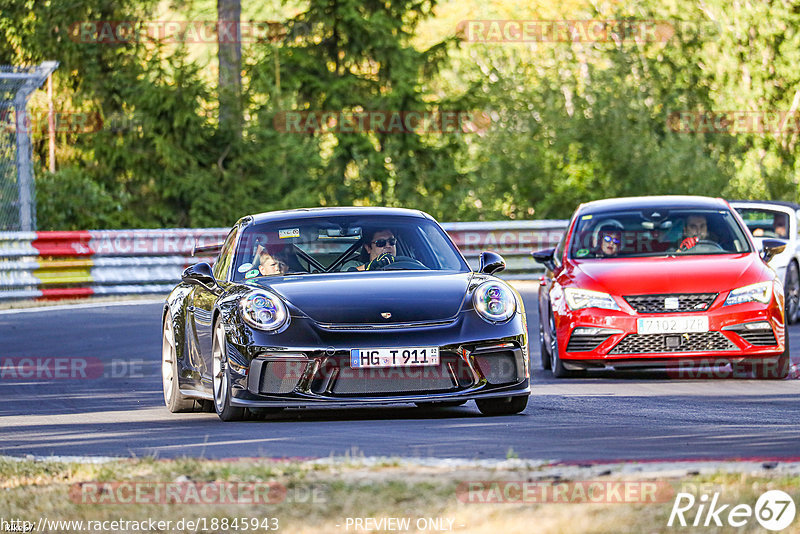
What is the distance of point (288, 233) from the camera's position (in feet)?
35.5

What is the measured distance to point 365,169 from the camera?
37031 mm

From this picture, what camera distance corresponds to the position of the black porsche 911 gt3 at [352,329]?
9383mm

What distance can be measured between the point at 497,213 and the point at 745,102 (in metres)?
14.8

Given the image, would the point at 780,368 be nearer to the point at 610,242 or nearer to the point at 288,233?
the point at 610,242

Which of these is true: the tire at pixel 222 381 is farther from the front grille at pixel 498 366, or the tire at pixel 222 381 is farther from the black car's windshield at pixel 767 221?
the black car's windshield at pixel 767 221

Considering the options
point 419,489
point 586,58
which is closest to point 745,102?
point 586,58

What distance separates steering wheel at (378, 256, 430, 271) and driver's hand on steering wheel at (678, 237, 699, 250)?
377 centimetres

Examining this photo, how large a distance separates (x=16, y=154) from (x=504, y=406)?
548 inches

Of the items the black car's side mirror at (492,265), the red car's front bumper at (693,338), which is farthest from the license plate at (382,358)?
the red car's front bumper at (693,338)

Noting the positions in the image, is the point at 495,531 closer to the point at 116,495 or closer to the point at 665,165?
the point at 116,495

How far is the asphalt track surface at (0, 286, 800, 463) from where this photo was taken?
8.09 m

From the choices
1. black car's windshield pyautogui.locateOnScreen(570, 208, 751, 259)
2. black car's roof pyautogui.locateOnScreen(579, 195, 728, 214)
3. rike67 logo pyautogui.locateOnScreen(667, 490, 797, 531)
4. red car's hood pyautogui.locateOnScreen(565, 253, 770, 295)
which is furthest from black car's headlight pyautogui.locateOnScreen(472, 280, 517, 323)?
black car's roof pyautogui.locateOnScreen(579, 195, 728, 214)

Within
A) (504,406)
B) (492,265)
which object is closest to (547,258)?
(492,265)

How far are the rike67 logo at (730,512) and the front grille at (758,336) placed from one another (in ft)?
22.2
